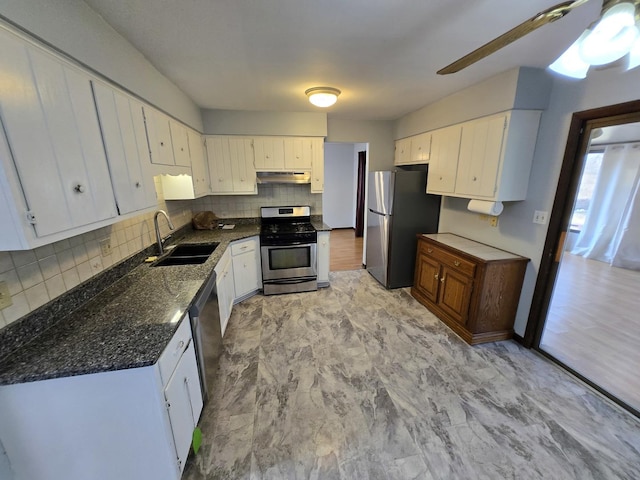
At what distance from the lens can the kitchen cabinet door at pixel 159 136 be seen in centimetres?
187

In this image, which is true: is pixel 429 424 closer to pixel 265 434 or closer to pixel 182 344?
pixel 265 434

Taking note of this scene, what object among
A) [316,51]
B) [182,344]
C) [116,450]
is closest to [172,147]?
[316,51]

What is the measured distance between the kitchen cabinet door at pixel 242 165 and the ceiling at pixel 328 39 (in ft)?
2.87

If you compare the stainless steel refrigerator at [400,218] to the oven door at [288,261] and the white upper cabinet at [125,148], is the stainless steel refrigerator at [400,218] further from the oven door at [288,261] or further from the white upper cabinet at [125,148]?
the white upper cabinet at [125,148]

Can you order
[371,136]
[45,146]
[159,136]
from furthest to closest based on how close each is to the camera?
[371,136], [159,136], [45,146]

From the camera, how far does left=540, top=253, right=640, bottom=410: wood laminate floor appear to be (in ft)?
6.77

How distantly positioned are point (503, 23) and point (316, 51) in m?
1.14

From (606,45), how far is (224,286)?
2.87 meters

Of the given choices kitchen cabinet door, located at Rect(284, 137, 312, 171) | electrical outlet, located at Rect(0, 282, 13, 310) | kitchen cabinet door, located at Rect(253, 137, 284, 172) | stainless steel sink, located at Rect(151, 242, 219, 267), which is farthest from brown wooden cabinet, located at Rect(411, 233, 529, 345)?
electrical outlet, located at Rect(0, 282, 13, 310)

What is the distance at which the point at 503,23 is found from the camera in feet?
4.78

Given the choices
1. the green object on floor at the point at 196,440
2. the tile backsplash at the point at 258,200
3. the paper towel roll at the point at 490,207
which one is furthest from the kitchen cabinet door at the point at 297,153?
the green object on floor at the point at 196,440

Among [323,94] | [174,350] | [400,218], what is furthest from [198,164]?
[400,218]

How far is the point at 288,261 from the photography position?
11.2 ft

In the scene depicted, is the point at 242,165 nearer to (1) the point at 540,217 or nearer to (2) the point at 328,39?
(2) the point at 328,39
